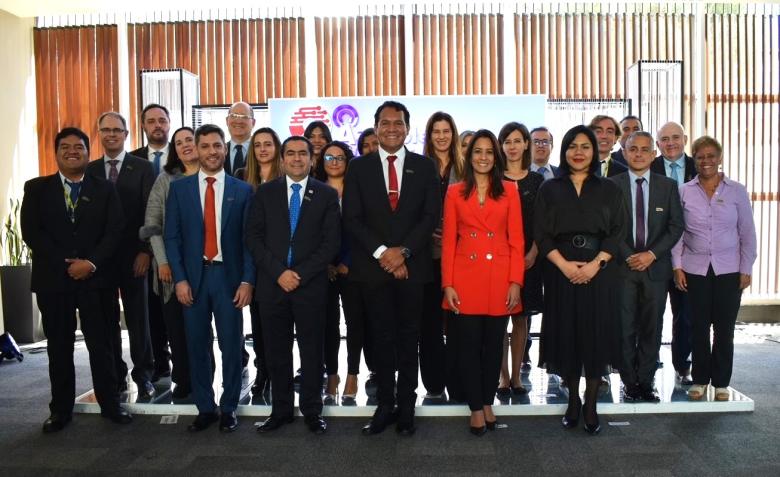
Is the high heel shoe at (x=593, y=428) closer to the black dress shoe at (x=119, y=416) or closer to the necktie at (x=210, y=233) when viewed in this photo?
the necktie at (x=210, y=233)

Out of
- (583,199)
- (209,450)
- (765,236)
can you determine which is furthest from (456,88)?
(209,450)

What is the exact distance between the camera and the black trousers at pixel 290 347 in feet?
11.9

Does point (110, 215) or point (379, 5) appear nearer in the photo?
point (110, 215)

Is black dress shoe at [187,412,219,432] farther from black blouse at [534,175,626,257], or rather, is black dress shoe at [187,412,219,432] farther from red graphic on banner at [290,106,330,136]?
red graphic on banner at [290,106,330,136]

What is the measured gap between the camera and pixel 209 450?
11.2 ft

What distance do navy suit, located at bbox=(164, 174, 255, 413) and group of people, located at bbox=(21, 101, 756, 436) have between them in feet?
0.04

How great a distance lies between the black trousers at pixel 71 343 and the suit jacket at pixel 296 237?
3.28 feet

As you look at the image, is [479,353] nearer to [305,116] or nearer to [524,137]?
[524,137]

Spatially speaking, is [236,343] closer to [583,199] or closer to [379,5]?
[583,199]

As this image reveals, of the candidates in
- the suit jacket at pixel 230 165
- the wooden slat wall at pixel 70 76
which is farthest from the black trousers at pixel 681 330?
the wooden slat wall at pixel 70 76

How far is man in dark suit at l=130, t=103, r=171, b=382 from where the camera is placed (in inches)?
179

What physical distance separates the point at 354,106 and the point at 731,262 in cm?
399

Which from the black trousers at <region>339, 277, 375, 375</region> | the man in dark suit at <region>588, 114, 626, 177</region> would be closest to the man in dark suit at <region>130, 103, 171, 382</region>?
the black trousers at <region>339, 277, 375, 375</region>

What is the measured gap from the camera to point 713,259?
4.01m
